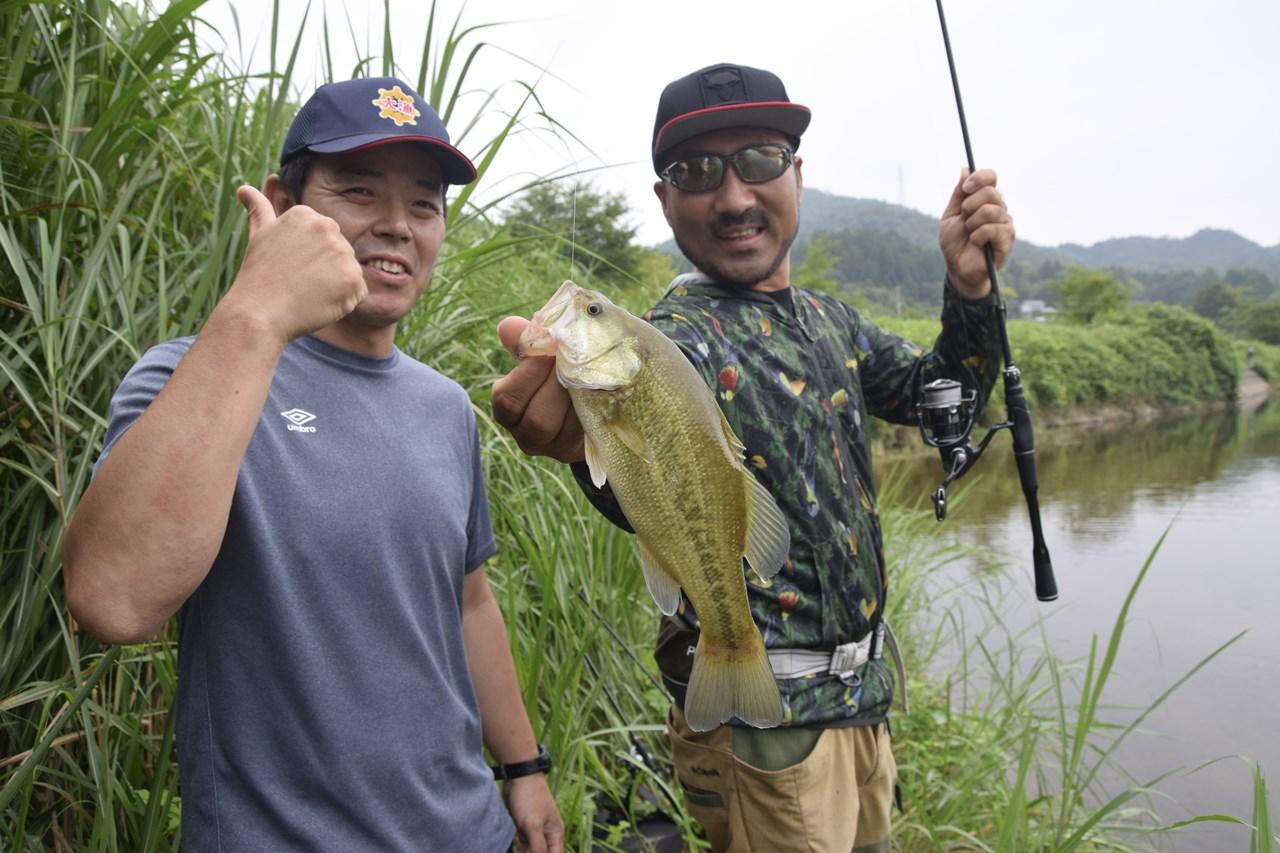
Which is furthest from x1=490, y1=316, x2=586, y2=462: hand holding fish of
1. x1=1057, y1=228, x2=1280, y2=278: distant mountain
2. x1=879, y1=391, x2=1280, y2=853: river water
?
x1=1057, y1=228, x2=1280, y2=278: distant mountain

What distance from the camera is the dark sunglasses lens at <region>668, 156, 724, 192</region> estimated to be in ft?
7.21

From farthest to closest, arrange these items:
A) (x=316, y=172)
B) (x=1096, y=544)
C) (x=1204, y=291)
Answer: (x=1204, y=291) → (x=1096, y=544) → (x=316, y=172)

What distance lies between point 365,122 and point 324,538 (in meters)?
0.86

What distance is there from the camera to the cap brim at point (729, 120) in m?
2.15

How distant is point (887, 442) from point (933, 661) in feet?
33.2

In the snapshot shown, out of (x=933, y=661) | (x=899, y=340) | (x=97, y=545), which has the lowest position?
(x=933, y=661)

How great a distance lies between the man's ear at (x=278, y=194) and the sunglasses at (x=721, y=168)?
0.96 metres

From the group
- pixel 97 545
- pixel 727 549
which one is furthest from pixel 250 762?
pixel 727 549

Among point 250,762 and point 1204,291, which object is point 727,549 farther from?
point 1204,291

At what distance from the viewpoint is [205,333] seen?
1.25 meters

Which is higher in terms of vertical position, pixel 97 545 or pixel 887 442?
pixel 97 545

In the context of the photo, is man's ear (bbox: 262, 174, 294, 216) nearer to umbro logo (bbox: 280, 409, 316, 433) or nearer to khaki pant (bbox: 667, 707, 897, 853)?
umbro logo (bbox: 280, 409, 316, 433)

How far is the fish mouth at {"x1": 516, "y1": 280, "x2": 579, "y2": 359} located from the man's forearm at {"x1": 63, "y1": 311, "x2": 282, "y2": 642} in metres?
0.40

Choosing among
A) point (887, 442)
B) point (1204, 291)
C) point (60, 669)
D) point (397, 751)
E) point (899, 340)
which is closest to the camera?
point (397, 751)
